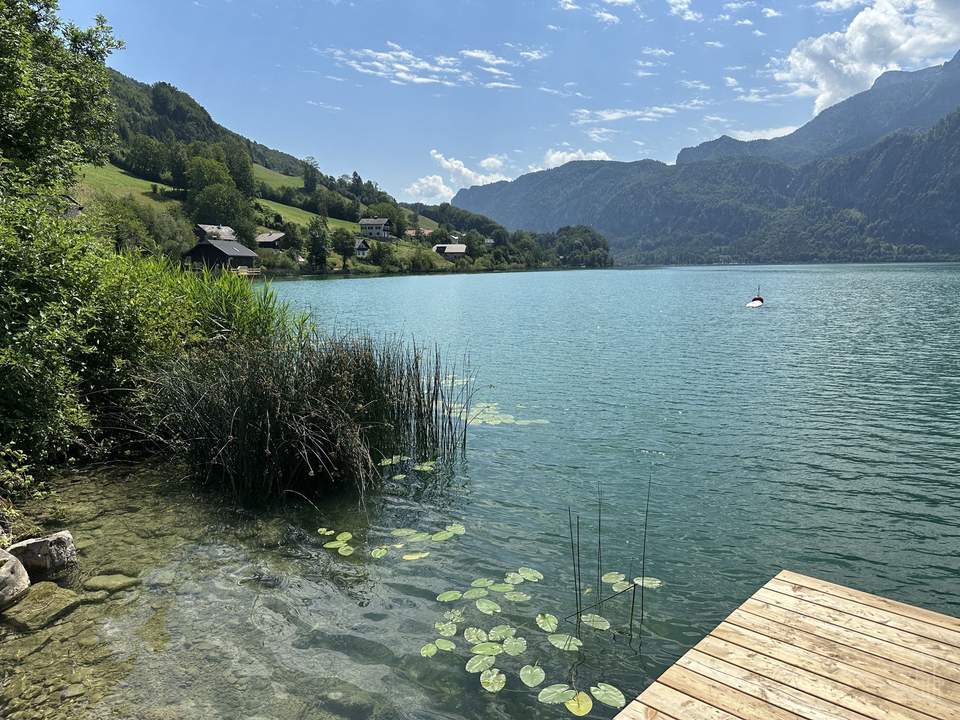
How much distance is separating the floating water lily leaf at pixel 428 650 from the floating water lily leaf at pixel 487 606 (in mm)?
732

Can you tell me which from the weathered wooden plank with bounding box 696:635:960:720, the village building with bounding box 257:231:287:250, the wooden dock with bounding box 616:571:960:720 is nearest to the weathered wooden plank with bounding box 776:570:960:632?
the wooden dock with bounding box 616:571:960:720

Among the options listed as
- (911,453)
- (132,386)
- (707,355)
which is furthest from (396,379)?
(707,355)

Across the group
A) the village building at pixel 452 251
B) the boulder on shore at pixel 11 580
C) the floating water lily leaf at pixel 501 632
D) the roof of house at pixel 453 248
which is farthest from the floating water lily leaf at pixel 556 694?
the roof of house at pixel 453 248

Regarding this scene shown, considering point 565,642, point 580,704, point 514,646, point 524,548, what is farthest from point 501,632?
point 524,548

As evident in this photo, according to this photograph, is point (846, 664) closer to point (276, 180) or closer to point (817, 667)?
point (817, 667)

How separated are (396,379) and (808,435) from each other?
28.6ft

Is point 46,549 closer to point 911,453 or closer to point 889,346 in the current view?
point 911,453

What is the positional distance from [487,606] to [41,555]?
15.1 feet

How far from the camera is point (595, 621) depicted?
224 inches

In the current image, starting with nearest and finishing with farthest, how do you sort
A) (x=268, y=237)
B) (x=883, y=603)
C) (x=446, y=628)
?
(x=883, y=603)
(x=446, y=628)
(x=268, y=237)

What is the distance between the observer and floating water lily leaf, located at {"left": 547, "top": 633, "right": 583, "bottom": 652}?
5258mm

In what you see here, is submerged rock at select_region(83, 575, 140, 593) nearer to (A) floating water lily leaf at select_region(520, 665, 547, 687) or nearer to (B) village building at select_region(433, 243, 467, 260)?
(A) floating water lily leaf at select_region(520, 665, 547, 687)

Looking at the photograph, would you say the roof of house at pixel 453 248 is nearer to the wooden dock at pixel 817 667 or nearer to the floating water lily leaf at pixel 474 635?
the floating water lily leaf at pixel 474 635

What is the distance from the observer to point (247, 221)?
4552 inches
